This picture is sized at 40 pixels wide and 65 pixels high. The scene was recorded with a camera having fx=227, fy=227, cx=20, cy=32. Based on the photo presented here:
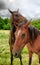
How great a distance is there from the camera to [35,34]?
6562 millimetres

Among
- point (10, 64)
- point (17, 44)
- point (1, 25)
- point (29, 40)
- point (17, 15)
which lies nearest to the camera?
point (17, 44)

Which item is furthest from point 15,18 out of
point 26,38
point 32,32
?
point 26,38

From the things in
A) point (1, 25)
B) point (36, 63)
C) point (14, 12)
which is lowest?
point (1, 25)

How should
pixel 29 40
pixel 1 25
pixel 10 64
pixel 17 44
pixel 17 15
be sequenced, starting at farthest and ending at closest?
pixel 1 25, pixel 10 64, pixel 17 15, pixel 29 40, pixel 17 44

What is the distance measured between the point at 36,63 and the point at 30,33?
3.38 m

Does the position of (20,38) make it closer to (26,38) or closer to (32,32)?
(26,38)

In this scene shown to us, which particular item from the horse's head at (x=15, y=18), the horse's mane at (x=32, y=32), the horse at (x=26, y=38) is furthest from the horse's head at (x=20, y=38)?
the horse's head at (x=15, y=18)

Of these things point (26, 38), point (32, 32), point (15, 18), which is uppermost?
point (15, 18)

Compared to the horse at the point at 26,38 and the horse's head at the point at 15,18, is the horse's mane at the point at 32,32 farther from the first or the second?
the horse's head at the point at 15,18

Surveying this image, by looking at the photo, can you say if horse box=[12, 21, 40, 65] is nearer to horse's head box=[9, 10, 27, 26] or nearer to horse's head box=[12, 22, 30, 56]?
horse's head box=[12, 22, 30, 56]

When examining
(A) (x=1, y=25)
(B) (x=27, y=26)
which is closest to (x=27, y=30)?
(B) (x=27, y=26)

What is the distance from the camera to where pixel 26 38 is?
6.25 metres

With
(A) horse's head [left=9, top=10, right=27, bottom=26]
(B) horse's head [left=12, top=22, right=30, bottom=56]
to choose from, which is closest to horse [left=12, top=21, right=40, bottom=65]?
(B) horse's head [left=12, top=22, right=30, bottom=56]

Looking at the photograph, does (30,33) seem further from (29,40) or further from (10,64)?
(10,64)
